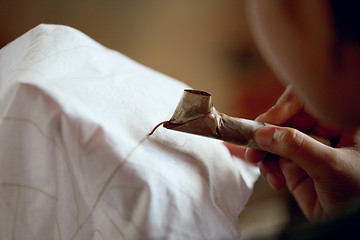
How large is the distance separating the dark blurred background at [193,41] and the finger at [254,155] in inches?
9.6

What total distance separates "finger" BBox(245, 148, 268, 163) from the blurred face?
297mm

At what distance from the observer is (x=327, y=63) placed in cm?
31

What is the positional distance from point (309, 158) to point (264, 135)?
0.08 meters

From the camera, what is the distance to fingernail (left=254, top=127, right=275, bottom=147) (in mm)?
496

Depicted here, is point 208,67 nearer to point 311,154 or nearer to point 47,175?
point 311,154

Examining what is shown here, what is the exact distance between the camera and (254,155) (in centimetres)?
64

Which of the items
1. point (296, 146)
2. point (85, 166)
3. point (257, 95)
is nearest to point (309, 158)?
point (296, 146)

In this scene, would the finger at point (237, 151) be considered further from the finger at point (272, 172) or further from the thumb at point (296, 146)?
the thumb at point (296, 146)

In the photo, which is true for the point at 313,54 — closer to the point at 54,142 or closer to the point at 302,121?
the point at 54,142

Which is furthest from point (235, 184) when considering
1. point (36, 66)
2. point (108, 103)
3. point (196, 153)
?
point (36, 66)

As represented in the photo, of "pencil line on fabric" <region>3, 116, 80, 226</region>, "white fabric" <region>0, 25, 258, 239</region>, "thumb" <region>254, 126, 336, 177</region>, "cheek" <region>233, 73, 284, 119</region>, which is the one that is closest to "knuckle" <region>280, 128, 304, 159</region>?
"thumb" <region>254, 126, 336, 177</region>

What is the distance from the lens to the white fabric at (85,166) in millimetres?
379

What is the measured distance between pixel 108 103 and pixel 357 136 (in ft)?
1.53

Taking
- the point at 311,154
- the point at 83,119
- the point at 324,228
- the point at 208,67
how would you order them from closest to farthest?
the point at 324,228
the point at 83,119
the point at 311,154
the point at 208,67
